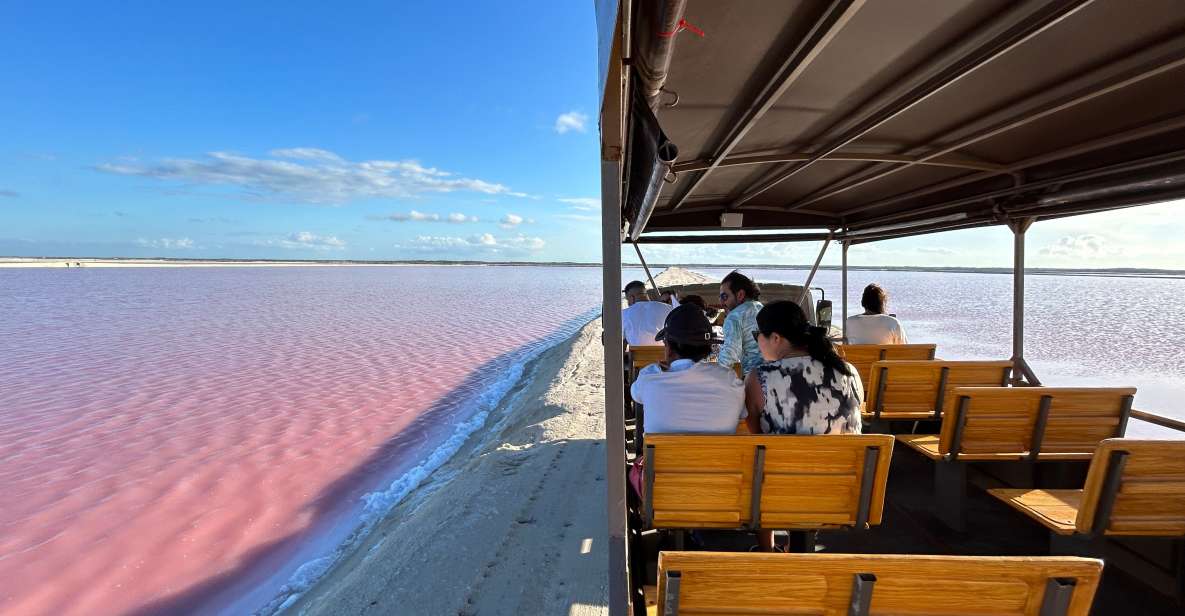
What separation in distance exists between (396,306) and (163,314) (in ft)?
33.7

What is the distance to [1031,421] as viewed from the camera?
10.5 ft

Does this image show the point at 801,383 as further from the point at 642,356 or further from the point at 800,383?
the point at 642,356

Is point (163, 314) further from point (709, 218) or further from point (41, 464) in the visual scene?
point (709, 218)

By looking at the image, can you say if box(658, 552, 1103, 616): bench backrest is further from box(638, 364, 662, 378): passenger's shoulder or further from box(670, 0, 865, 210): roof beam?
box(670, 0, 865, 210): roof beam

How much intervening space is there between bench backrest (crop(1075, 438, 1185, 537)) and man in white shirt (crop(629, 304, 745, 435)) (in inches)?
57.8

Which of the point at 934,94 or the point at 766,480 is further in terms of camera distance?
the point at 934,94

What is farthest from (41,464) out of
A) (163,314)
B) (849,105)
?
(163,314)

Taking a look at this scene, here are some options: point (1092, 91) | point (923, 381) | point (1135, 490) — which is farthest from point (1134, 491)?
point (1092, 91)

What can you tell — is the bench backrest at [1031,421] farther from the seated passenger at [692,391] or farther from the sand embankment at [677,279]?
the sand embankment at [677,279]

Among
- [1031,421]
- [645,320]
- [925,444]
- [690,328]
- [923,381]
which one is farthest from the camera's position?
[645,320]

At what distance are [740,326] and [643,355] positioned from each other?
3.24 feet

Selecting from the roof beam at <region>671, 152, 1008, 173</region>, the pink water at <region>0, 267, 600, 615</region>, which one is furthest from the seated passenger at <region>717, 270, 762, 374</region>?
the pink water at <region>0, 267, 600, 615</region>

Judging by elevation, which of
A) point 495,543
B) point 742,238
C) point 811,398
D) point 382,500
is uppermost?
point 742,238

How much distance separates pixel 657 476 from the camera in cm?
243
